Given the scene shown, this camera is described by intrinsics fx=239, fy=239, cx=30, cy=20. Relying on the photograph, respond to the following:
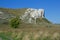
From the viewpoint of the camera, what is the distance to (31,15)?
12794cm

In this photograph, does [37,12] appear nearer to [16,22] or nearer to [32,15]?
[32,15]

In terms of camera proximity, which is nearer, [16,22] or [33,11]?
[16,22]

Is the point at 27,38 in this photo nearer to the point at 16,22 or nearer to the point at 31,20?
the point at 16,22

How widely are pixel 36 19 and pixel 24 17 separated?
6863 millimetres

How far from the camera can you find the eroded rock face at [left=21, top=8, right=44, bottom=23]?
119669mm

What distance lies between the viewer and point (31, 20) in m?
119

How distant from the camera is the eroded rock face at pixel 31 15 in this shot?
119669mm

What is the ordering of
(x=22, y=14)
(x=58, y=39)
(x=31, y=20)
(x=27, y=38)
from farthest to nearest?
(x=22, y=14)
(x=31, y=20)
(x=27, y=38)
(x=58, y=39)

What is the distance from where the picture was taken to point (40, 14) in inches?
5300

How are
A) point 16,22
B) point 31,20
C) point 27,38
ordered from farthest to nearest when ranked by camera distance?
point 31,20, point 16,22, point 27,38

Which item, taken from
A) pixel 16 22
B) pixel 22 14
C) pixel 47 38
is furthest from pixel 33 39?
pixel 22 14

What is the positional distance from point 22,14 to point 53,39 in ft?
361

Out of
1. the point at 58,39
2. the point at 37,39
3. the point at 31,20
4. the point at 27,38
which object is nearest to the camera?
the point at 58,39

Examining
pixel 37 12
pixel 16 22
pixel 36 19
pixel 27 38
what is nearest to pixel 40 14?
pixel 37 12
